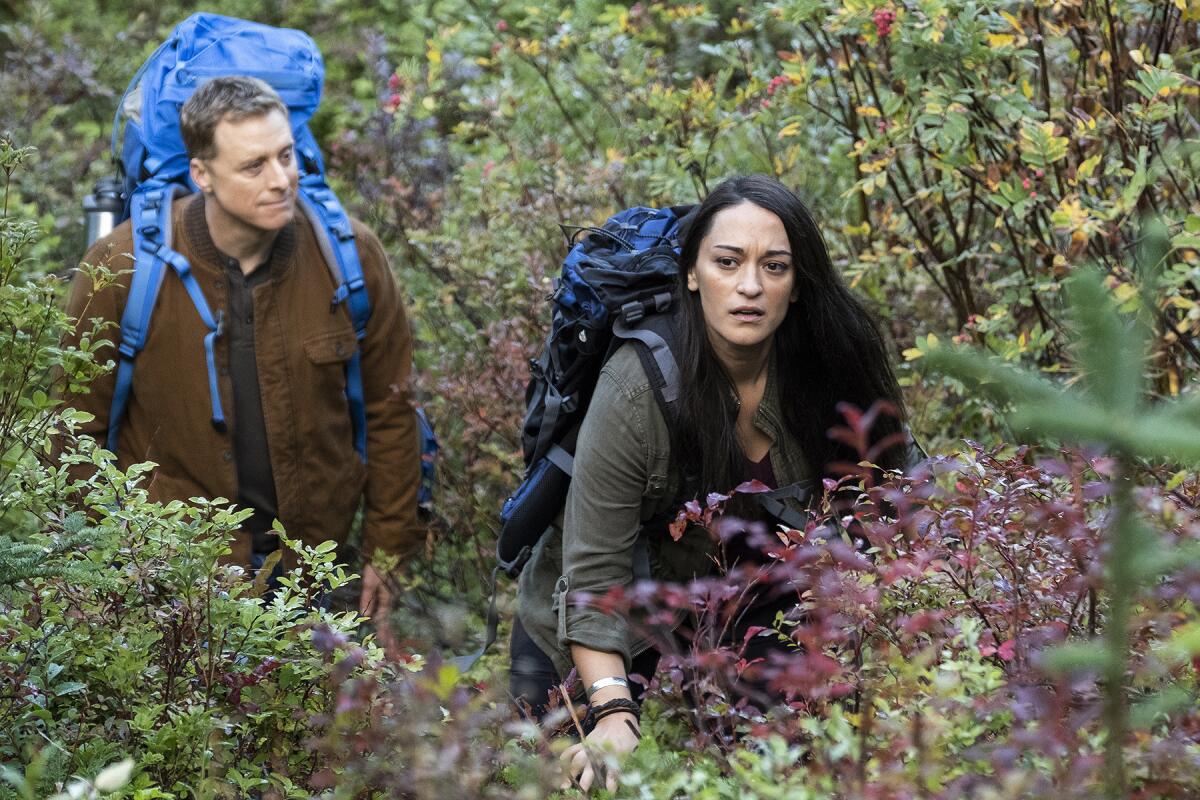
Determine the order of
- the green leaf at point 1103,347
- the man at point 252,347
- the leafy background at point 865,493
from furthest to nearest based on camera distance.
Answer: the man at point 252,347
the leafy background at point 865,493
the green leaf at point 1103,347

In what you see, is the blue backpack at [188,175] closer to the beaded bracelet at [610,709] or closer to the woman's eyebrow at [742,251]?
the woman's eyebrow at [742,251]

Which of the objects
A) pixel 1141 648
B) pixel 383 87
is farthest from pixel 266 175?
pixel 383 87

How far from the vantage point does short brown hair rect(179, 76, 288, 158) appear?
4.75m

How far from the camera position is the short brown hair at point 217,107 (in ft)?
15.6

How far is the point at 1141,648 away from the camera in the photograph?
2.40 m

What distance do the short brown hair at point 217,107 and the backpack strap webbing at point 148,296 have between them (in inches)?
9.1

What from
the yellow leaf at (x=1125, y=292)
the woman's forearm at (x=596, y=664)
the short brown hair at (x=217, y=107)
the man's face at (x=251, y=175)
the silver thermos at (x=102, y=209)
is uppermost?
the short brown hair at (x=217, y=107)

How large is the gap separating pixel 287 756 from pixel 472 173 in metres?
4.41

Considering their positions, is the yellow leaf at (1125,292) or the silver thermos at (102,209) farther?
the silver thermos at (102,209)

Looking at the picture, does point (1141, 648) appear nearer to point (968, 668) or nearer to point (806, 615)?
point (968, 668)

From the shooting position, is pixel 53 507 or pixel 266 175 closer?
pixel 53 507

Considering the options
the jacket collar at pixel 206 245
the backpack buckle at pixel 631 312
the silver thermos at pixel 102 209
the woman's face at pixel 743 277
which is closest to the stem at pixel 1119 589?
the woman's face at pixel 743 277

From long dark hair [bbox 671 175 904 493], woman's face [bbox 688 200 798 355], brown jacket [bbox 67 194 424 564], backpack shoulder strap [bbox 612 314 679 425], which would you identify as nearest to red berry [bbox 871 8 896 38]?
long dark hair [bbox 671 175 904 493]

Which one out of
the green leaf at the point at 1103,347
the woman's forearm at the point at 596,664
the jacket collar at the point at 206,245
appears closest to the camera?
the green leaf at the point at 1103,347
